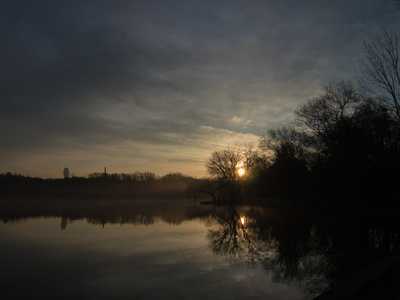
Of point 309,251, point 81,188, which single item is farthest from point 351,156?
point 81,188

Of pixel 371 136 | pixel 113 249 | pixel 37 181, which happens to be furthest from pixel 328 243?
pixel 37 181

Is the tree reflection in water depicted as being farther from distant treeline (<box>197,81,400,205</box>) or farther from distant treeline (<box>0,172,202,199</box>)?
distant treeline (<box>0,172,202,199</box>)

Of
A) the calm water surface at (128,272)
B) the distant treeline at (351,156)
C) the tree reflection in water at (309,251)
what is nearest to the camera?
the calm water surface at (128,272)

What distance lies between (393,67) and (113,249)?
20304 mm

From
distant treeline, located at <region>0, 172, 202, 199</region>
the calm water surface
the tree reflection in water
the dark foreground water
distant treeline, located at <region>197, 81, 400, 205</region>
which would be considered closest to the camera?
the calm water surface

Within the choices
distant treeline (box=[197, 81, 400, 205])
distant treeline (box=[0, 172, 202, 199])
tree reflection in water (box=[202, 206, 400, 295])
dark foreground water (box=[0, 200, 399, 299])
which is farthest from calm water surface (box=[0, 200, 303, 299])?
distant treeline (box=[0, 172, 202, 199])

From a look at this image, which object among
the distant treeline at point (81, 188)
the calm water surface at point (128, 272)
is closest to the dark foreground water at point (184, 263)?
the calm water surface at point (128, 272)

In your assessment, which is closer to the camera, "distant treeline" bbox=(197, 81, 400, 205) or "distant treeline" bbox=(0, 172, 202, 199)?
"distant treeline" bbox=(197, 81, 400, 205)

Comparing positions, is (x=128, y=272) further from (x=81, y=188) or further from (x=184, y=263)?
(x=81, y=188)

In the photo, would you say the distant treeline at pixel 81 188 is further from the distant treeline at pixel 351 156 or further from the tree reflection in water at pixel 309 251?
the tree reflection in water at pixel 309 251

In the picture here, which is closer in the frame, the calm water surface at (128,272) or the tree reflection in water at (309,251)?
the calm water surface at (128,272)

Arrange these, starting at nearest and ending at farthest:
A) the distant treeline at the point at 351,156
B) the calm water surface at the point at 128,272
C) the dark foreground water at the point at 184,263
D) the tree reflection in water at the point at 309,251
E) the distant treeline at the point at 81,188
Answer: the calm water surface at the point at 128,272 → the dark foreground water at the point at 184,263 → the tree reflection in water at the point at 309,251 → the distant treeline at the point at 351,156 → the distant treeline at the point at 81,188

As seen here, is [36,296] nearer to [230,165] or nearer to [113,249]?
[113,249]

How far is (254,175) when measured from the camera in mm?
72000
